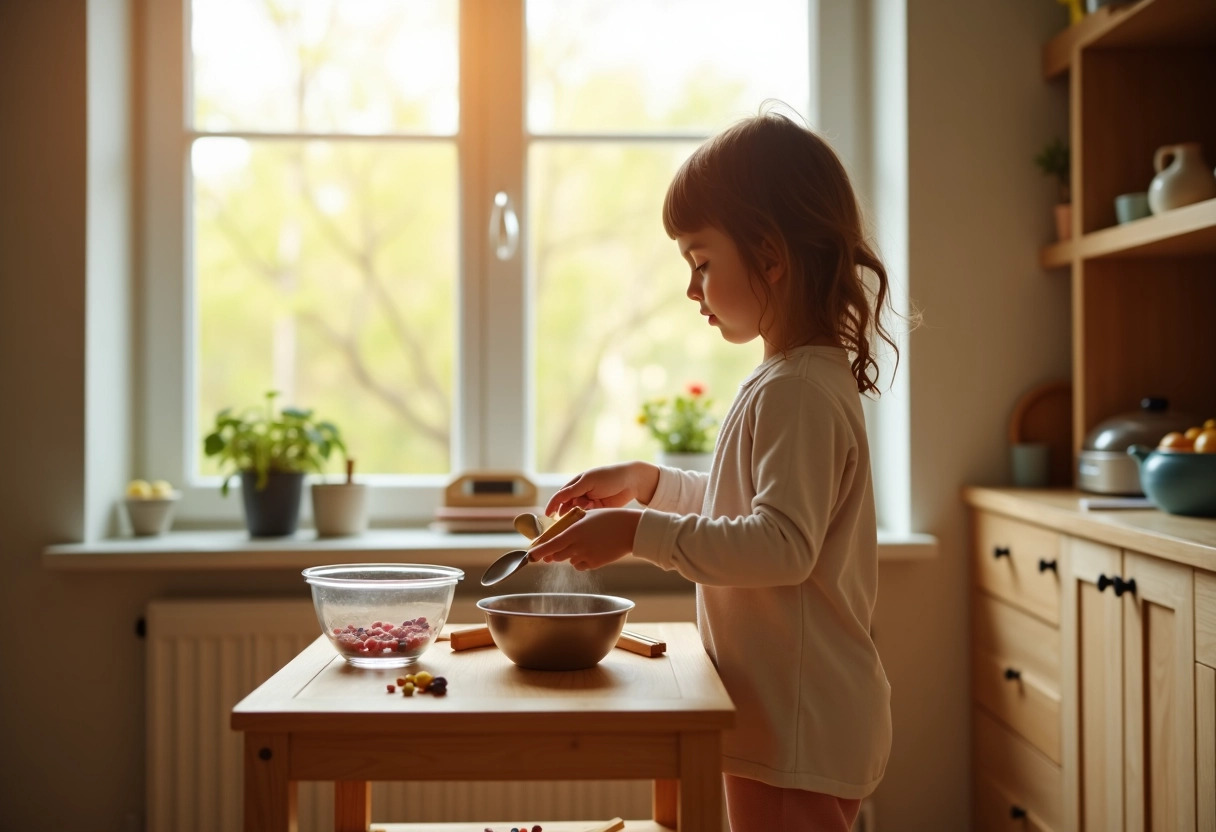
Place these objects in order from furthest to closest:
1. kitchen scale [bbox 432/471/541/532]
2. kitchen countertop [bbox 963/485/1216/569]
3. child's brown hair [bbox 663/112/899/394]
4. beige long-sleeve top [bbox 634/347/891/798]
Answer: kitchen scale [bbox 432/471/541/532], kitchen countertop [bbox 963/485/1216/569], child's brown hair [bbox 663/112/899/394], beige long-sleeve top [bbox 634/347/891/798]

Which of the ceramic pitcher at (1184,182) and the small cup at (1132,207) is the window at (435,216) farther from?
the ceramic pitcher at (1184,182)

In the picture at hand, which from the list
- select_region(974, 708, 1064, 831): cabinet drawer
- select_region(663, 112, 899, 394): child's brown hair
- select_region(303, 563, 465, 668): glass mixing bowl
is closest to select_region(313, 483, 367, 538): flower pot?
select_region(303, 563, 465, 668): glass mixing bowl

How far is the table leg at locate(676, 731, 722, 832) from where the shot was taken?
1.04 m

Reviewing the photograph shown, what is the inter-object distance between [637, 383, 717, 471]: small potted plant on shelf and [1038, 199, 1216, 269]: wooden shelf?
0.76 metres

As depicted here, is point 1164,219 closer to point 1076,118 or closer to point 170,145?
point 1076,118

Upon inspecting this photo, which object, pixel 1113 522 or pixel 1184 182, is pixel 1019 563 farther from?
pixel 1184 182

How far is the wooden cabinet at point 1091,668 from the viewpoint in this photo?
1.40 m

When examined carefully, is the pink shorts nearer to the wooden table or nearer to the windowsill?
the wooden table

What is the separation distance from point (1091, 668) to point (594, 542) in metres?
0.99

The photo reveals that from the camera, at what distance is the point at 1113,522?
1603mm

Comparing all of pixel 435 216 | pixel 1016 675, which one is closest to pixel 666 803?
pixel 1016 675

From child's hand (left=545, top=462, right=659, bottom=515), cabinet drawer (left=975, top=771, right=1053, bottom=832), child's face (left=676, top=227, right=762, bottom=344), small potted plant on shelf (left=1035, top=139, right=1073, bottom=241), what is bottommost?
cabinet drawer (left=975, top=771, right=1053, bottom=832)

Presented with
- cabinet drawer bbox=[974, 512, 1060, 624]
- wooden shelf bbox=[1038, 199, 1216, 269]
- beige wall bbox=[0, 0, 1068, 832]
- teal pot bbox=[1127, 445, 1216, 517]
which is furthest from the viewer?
beige wall bbox=[0, 0, 1068, 832]

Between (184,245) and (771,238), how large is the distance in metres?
1.65
